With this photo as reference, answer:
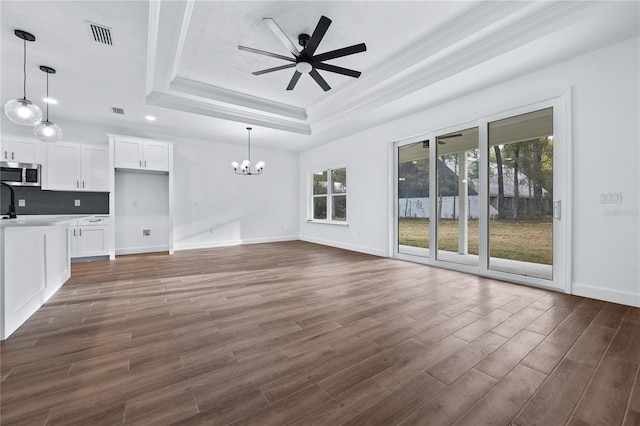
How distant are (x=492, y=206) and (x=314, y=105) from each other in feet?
12.4

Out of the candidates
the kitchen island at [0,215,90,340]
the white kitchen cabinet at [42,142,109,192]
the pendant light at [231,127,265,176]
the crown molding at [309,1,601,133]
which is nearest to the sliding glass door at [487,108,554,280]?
the crown molding at [309,1,601,133]

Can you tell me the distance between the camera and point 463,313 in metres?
2.63

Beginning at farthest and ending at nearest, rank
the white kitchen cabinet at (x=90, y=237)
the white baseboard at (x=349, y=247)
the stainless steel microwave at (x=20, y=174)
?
the white baseboard at (x=349, y=247) < the white kitchen cabinet at (x=90, y=237) < the stainless steel microwave at (x=20, y=174)

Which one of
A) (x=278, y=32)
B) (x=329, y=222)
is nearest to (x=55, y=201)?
(x=278, y=32)

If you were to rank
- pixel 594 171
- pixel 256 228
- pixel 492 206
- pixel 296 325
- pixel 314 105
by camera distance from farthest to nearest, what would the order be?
pixel 256 228
pixel 314 105
pixel 492 206
pixel 594 171
pixel 296 325

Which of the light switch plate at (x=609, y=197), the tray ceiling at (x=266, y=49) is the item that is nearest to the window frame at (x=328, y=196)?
the tray ceiling at (x=266, y=49)

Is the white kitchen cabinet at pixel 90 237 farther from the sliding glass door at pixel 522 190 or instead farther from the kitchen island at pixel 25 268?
the sliding glass door at pixel 522 190

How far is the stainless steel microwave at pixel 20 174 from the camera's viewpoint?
4.86 m

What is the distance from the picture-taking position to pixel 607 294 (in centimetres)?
295

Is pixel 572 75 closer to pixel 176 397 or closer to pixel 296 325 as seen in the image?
pixel 296 325

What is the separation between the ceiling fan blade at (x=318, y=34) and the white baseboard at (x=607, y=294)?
13.1ft

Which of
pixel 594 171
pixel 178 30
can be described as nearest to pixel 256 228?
pixel 178 30

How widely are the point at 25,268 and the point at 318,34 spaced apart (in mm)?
3617

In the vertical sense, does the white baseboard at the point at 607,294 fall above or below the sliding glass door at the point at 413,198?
below
